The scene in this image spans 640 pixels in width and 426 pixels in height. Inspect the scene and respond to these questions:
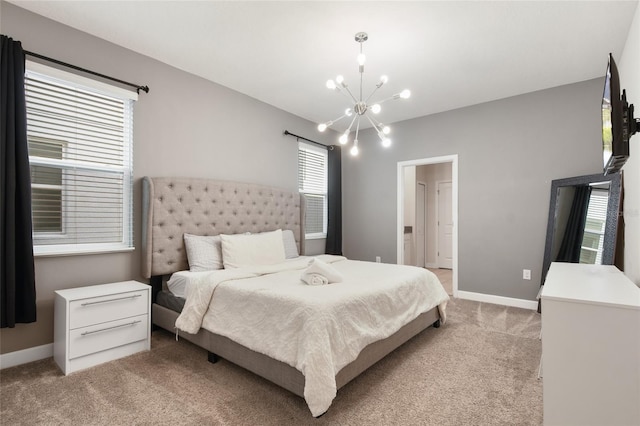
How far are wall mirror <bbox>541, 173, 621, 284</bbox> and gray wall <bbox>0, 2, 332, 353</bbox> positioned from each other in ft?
10.7

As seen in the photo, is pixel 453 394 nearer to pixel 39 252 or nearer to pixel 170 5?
pixel 39 252

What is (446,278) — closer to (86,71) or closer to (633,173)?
(633,173)

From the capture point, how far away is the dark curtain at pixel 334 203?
5.14 metres

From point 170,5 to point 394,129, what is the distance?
3485mm

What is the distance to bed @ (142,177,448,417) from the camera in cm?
177

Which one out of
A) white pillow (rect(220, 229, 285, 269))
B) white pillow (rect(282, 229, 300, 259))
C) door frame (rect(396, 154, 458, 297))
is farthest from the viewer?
door frame (rect(396, 154, 458, 297))

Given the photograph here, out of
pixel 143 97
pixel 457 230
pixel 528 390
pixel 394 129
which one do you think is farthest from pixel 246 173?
pixel 528 390

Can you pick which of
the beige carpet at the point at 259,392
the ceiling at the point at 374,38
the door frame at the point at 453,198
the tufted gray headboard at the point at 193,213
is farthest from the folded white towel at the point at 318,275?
the door frame at the point at 453,198

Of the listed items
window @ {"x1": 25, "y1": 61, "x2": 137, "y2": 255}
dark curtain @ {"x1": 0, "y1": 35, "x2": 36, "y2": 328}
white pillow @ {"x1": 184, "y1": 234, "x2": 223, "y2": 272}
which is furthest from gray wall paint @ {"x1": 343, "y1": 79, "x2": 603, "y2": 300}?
dark curtain @ {"x1": 0, "y1": 35, "x2": 36, "y2": 328}

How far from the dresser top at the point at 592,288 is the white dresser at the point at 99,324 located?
2.72 metres

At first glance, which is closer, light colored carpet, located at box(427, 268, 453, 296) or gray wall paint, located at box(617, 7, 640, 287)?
gray wall paint, located at box(617, 7, 640, 287)

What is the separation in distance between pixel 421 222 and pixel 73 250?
6109 millimetres

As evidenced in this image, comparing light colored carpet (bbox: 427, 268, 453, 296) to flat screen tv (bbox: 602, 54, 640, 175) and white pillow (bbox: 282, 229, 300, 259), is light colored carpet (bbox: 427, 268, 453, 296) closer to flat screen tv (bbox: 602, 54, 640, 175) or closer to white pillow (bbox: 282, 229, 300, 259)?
white pillow (bbox: 282, 229, 300, 259)

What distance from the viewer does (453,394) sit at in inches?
76.7
